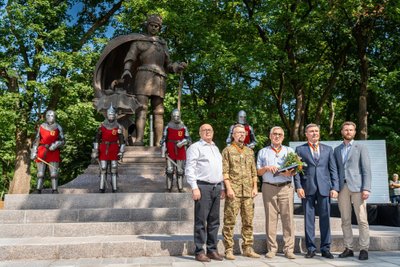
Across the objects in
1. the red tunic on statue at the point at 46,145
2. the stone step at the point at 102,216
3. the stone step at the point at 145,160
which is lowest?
the stone step at the point at 102,216

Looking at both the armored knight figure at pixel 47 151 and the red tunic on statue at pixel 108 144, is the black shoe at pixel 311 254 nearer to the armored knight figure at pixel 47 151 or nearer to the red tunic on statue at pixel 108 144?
the red tunic on statue at pixel 108 144

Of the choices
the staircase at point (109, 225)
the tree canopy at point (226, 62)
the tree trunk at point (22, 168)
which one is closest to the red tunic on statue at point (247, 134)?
the staircase at point (109, 225)

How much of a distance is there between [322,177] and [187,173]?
203cm

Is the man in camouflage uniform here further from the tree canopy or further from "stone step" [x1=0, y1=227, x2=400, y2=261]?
the tree canopy

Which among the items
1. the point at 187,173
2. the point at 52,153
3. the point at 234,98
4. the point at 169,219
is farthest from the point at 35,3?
the point at 187,173

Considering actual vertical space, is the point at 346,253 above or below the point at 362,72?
below

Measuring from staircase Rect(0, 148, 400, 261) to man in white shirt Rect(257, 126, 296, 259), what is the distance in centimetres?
47

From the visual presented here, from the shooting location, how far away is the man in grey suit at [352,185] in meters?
6.11

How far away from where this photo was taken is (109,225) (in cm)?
721

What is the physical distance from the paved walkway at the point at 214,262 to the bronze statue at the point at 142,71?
553 cm

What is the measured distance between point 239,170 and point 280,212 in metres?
0.90

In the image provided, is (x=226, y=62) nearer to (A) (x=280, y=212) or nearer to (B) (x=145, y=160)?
(B) (x=145, y=160)

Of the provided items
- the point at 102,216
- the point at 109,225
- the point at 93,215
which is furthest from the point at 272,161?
the point at 93,215

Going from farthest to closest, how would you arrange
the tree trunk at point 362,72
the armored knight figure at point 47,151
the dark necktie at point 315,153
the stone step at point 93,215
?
1. the tree trunk at point 362,72
2. the armored knight figure at point 47,151
3. the stone step at point 93,215
4. the dark necktie at point 315,153
